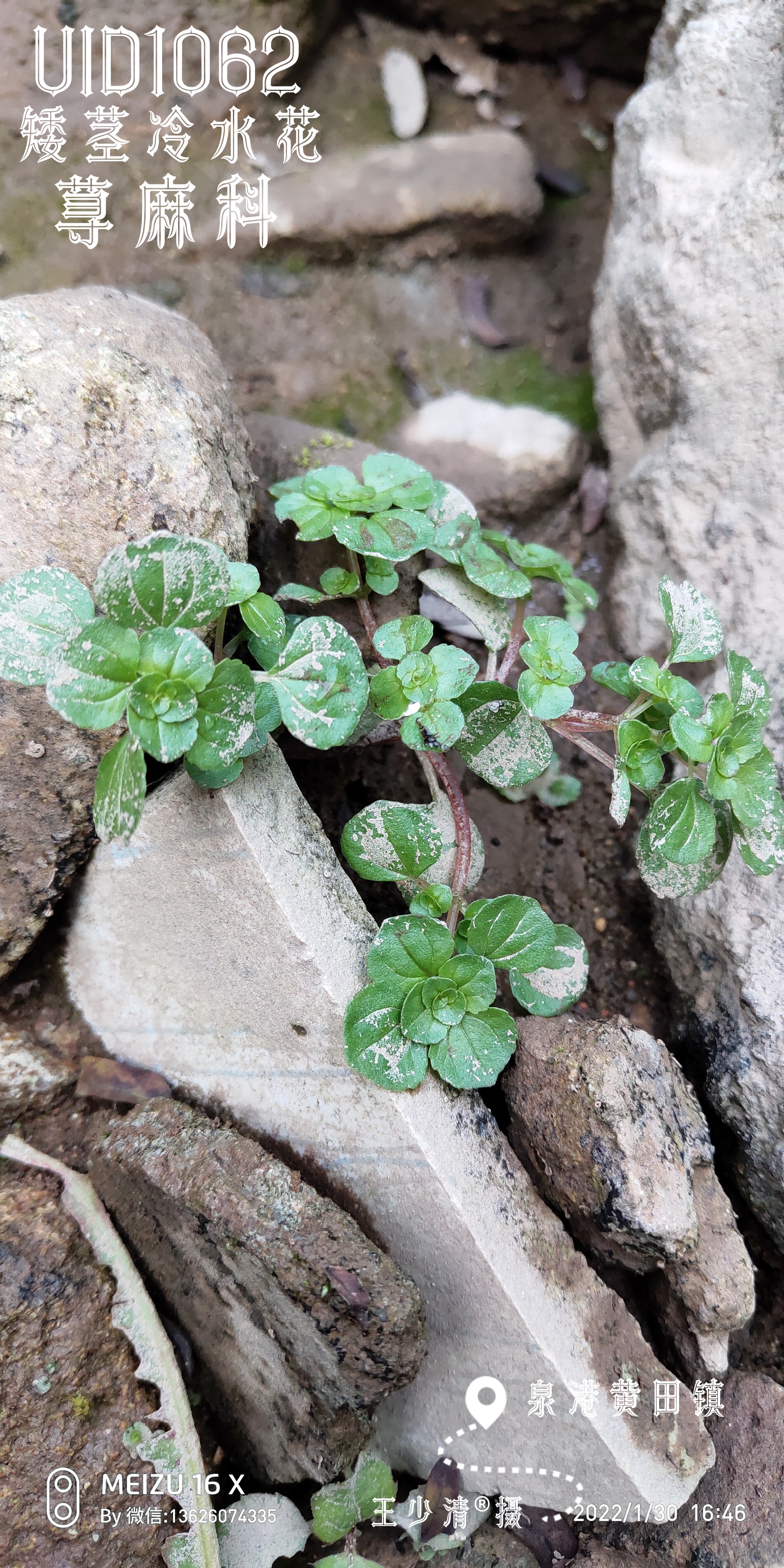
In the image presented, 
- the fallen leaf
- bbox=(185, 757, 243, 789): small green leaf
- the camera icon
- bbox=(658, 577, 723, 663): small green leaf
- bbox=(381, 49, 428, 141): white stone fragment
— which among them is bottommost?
the camera icon

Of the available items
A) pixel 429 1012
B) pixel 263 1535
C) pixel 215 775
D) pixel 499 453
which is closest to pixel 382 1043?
pixel 429 1012

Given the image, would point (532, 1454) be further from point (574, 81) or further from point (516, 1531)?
point (574, 81)

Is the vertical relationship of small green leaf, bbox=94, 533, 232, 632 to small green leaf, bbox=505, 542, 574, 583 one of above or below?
above

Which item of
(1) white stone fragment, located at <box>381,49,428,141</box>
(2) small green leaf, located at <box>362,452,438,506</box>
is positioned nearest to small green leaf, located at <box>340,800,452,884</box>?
(2) small green leaf, located at <box>362,452,438,506</box>

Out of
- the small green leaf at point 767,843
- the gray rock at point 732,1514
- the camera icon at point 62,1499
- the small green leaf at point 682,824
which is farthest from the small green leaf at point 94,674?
the gray rock at point 732,1514

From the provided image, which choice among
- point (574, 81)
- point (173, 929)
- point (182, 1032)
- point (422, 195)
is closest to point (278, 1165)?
point (182, 1032)

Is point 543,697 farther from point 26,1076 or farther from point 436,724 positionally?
point 26,1076

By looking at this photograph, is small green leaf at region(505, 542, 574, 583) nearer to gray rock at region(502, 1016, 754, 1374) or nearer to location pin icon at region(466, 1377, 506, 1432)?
gray rock at region(502, 1016, 754, 1374)
